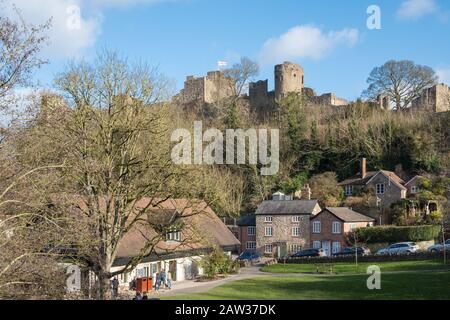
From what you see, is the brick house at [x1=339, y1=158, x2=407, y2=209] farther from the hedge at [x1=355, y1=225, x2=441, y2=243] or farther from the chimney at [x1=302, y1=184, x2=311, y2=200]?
the hedge at [x1=355, y1=225, x2=441, y2=243]

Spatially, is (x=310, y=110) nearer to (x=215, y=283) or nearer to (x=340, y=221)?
(x=340, y=221)

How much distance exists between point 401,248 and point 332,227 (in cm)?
714

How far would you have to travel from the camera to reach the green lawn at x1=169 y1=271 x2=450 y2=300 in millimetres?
24314

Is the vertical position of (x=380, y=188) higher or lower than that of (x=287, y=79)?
lower

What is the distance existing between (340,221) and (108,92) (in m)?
29.6

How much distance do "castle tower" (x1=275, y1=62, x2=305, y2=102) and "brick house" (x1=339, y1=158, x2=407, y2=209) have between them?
24567 millimetres

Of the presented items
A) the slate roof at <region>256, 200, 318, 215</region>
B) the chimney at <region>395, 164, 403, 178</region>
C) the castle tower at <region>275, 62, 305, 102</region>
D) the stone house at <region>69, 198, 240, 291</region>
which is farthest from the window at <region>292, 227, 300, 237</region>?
the castle tower at <region>275, 62, 305, 102</region>

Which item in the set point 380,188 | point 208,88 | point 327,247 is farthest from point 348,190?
point 208,88

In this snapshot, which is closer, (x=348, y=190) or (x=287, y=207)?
(x=287, y=207)

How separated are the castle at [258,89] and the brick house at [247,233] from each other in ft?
89.8

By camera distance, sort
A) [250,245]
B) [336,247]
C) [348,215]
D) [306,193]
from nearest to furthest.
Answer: [336,247]
[348,215]
[250,245]
[306,193]

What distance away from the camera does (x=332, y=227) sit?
4806 cm

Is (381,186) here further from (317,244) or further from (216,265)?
(216,265)

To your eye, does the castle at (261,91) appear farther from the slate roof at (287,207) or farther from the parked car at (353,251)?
the parked car at (353,251)
